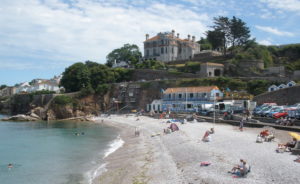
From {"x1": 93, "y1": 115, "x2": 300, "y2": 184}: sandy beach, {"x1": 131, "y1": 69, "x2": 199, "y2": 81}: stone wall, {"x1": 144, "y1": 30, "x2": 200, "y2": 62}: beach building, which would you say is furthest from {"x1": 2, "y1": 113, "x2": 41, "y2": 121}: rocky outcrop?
{"x1": 93, "y1": 115, "x2": 300, "y2": 184}: sandy beach

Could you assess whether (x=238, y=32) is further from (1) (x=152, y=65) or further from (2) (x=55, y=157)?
(2) (x=55, y=157)

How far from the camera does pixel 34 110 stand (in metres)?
70.6

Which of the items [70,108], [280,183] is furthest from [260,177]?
[70,108]

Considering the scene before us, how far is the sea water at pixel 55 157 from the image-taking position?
2005cm

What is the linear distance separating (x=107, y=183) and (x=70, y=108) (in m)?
53.1

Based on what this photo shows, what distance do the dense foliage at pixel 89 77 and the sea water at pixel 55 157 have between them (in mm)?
33176

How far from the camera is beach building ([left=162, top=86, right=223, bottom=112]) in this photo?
48750 millimetres

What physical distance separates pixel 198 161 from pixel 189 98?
1305 inches

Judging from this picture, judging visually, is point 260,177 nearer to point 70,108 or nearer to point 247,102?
point 247,102

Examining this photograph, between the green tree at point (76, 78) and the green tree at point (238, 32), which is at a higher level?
the green tree at point (238, 32)

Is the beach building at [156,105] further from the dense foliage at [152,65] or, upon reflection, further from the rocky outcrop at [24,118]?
the rocky outcrop at [24,118]

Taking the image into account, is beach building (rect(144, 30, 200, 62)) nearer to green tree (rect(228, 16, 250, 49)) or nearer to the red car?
green tree (rect(228, 16, 250, 49))

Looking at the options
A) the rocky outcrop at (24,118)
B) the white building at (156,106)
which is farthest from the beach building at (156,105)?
the rocky outcrop at (24,118)

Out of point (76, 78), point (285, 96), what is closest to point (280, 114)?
point (285, 96)
